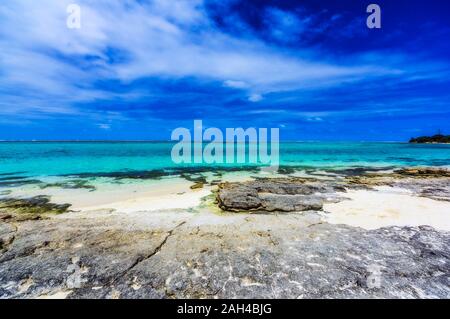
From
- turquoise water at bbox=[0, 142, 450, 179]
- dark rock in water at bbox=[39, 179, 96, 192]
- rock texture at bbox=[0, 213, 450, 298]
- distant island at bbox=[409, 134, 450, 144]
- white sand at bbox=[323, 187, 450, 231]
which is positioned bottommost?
rock texture at bbox=[0, 213, 450, 298]

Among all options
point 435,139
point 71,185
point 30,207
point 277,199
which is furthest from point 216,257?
point 435,139

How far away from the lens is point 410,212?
332 inches

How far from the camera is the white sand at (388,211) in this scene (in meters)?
7.43

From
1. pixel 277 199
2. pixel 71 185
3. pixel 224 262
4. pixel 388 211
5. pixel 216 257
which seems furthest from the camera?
pixel 71 185

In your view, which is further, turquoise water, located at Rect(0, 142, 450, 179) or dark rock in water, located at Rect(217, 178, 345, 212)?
turquoise water, located at Rect(0, 142, 450, 179)

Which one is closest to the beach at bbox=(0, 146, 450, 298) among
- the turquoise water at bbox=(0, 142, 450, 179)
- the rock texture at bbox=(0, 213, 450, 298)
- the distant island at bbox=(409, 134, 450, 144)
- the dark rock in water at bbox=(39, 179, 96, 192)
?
the rock texture at bbox=(0, 213, 450, 298)

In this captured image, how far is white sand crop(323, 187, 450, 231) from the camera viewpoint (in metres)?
7.43

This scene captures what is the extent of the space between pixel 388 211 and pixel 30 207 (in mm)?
12812

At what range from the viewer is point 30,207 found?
10031 millimetres

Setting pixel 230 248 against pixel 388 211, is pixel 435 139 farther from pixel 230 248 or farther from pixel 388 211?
pixel 230 248

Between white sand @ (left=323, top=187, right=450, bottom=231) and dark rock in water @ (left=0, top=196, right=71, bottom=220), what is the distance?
9.41 m

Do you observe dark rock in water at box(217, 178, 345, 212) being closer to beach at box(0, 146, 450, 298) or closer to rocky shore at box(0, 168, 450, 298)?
beach at box(0, 146, 450, 298)

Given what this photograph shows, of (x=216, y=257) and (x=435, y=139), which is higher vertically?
(x=435, y=139)

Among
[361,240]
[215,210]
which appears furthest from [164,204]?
[361,240]
